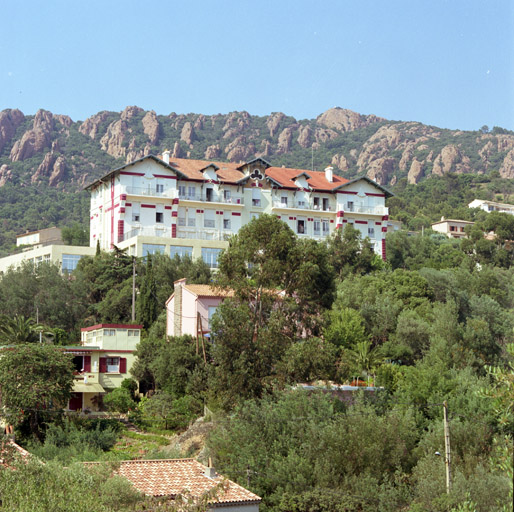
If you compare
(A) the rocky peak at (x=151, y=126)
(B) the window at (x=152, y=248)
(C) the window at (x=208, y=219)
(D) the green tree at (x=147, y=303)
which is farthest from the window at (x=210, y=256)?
(A) the rocky peak at (x=151, y=126)

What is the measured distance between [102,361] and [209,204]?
83.7 feet

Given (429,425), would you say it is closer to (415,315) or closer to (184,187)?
(415,315)

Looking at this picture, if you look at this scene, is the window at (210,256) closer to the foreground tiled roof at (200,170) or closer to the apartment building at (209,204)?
the apartment building at (209,204)

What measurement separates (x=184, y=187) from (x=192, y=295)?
2378 cm

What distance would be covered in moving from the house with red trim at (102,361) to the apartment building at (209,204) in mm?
15329

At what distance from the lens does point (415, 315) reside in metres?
52.6

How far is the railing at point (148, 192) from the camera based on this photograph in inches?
2692

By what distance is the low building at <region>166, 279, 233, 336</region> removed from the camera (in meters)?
47.8

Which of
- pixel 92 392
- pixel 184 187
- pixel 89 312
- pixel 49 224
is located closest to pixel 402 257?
pixel 184 187

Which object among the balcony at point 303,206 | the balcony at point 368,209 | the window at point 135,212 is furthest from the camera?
the balcony at point 368,209

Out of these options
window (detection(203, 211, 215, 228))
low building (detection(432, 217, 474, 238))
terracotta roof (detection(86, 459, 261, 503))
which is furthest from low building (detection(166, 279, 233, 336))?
low building (detection(432, 217, 474, 238))

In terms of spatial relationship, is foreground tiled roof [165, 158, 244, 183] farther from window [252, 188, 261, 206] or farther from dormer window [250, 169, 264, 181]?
window [252, 188, 261, 206]

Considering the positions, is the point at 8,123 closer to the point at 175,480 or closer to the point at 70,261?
the point at 70,261

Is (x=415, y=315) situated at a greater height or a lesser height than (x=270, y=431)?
greater
